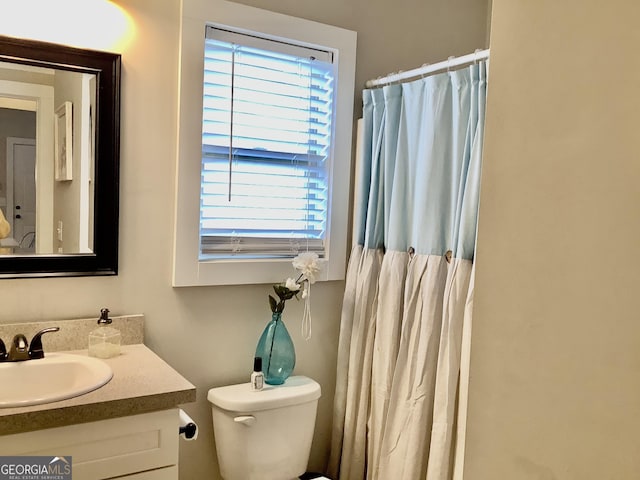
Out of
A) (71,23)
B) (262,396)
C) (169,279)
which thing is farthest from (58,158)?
(262,396)

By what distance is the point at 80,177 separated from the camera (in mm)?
1805

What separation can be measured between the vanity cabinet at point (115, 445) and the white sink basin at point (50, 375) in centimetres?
15

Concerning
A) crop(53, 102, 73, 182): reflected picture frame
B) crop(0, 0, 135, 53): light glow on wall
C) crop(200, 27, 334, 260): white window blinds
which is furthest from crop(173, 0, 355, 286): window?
crop(53, 102, 73, 182): reflected picture frame

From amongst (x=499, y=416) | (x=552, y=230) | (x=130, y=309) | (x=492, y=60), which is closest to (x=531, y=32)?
(x=492, y=60)

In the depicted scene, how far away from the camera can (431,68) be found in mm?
2037

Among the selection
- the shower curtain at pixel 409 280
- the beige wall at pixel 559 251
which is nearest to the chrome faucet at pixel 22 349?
Result: the shower curtain at pixel 409 280

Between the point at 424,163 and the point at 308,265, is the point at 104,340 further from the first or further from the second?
the point at 424,163

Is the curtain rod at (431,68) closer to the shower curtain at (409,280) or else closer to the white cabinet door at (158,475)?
the shower curtain at (409,280)

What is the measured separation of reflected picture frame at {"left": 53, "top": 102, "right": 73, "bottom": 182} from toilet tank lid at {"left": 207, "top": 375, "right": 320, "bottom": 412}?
3.06ft

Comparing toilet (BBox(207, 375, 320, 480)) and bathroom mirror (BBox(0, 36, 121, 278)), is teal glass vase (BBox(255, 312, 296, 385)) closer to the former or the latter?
toilet (BBox(207, 375, 320, 480))

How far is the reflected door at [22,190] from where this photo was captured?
5.59ft

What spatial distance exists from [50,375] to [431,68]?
65.6 inches

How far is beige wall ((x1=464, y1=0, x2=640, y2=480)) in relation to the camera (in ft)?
1.61

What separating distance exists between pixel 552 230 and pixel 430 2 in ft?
7.29
